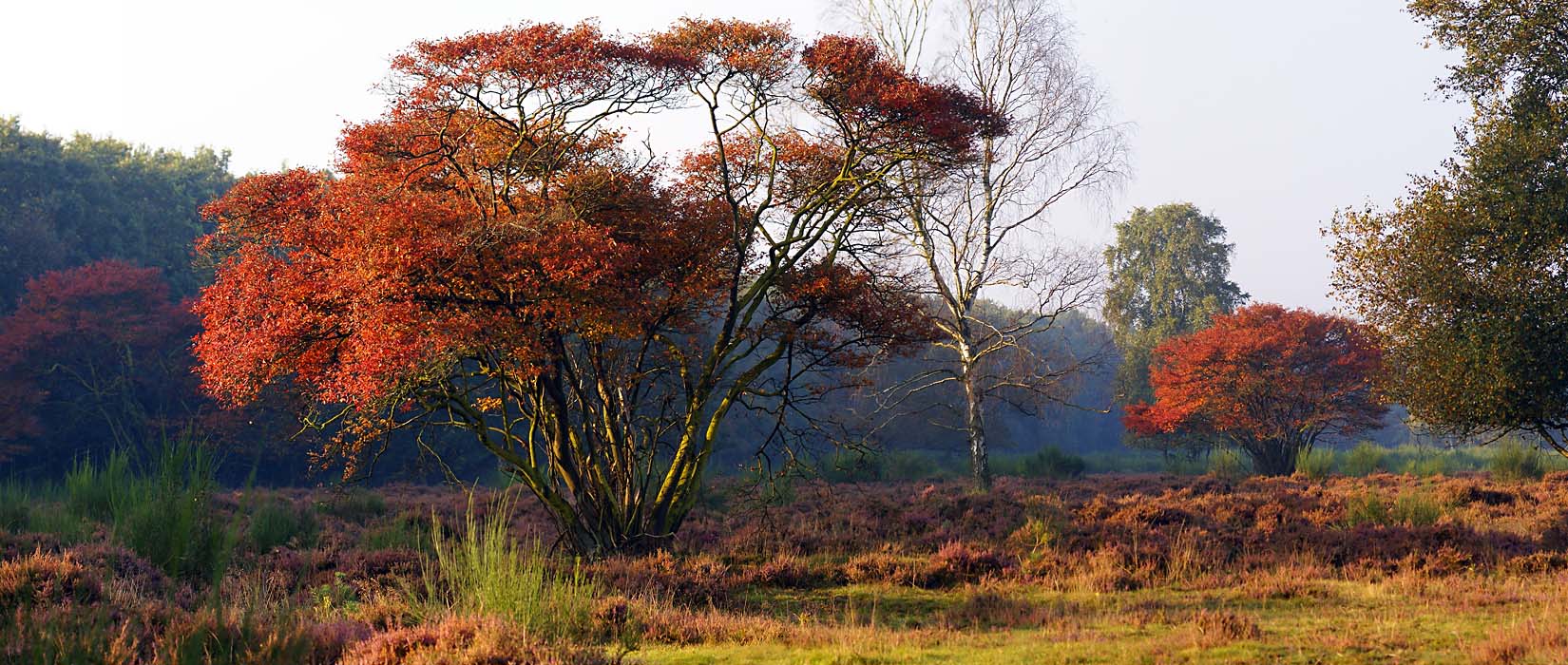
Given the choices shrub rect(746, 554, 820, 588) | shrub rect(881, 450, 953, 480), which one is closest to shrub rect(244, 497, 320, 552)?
shrub rect(746, 554, 820, 588)

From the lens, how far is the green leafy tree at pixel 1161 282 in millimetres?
44750

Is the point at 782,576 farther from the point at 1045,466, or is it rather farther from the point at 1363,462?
the point at 1363,462

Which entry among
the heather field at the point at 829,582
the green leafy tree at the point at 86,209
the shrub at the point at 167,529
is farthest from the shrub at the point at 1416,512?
the green leafy tree at the point at 86,209

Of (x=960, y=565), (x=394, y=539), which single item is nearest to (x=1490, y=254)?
(x=960, y=565)

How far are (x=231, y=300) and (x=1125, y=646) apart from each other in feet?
32.8

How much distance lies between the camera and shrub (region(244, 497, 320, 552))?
1405 centimetres

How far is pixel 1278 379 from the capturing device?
2925 cm

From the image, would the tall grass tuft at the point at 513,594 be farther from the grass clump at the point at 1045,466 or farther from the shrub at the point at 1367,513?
the grass clump at the point at 1045,466

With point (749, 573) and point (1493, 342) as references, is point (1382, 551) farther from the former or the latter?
point (749, 573)

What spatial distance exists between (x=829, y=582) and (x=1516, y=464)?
19192 millimetres

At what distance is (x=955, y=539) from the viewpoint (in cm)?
1488

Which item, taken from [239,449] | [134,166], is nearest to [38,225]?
[134,166]

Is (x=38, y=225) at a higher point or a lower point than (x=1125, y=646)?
higher

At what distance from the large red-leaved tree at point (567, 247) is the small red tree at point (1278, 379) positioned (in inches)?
722
